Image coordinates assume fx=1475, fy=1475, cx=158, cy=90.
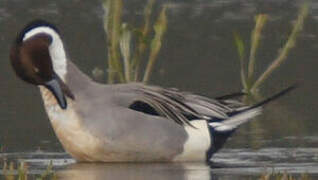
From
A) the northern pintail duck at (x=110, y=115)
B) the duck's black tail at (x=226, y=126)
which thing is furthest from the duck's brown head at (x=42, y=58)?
the duck's black tail at (x=226, y=126)

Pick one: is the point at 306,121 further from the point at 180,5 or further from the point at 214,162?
the point at 180,5

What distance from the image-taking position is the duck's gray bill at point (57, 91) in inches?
409

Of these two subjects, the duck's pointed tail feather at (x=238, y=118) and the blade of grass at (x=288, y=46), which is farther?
the blade of grass at (x=288, y=46)

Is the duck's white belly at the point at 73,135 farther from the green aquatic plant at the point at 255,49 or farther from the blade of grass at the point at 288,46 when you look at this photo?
the blade of grass at the point at 288,46

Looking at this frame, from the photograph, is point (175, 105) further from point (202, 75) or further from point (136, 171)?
point (202, 75)

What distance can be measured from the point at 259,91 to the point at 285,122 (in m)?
1.29

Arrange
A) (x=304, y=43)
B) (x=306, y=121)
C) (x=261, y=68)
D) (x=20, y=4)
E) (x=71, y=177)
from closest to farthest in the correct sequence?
(x=71, y=177)
(x=306, y=121)
(x=261, y=68)
(x=304, y=43)
(x=20, y=4)

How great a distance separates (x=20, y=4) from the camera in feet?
58.4

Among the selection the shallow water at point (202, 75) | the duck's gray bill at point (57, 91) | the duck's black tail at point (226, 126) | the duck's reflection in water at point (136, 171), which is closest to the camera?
the duck's reflection in water at point (136, 171)

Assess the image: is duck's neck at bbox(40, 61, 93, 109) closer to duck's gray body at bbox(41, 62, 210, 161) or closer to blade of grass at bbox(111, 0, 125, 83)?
duck's gray body at bbox(41, 62, 210, 161)

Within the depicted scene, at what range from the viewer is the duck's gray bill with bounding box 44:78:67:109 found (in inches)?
409

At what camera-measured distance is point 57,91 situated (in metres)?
10.4

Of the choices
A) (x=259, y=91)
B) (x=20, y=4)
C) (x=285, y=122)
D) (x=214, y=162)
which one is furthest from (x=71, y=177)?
(x=20, y=4)

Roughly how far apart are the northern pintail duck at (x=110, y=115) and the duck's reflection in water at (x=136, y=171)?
3.4 inches
